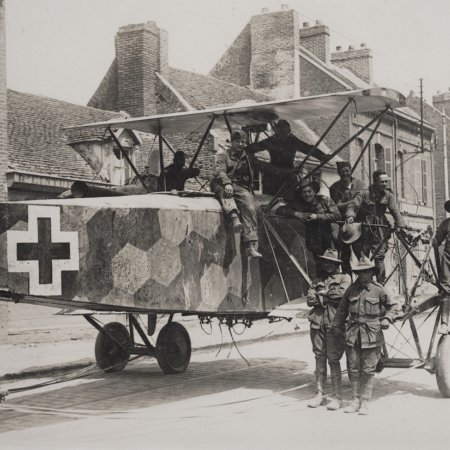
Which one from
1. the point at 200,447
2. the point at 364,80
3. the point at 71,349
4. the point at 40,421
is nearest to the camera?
the point at 200,447

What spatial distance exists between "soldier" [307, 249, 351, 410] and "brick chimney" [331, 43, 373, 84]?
30.4 m

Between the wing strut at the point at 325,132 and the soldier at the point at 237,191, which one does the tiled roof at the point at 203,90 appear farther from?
the soldier at the point at 237,191

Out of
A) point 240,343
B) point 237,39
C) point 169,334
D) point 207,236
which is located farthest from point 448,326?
point 237,39

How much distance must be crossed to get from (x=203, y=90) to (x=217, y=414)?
22414 mm

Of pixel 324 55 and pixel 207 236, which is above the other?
pixel 324 55

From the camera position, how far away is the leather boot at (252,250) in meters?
9.15

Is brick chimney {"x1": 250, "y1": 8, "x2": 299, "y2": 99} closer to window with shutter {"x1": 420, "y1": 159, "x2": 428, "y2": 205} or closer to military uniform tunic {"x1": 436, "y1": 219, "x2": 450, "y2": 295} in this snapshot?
window with shutter {"x1": 420, "y1": 159, "x2": 428, "y2": 205}

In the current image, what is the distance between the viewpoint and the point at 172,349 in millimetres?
11828

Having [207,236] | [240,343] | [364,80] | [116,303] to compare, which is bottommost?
[240,343]

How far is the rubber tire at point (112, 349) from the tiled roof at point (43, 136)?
6.27 metres

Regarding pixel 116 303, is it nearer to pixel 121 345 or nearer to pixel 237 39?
pixel 121 345

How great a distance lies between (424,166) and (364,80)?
225 inches

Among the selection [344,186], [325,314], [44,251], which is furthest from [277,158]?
[44,251]

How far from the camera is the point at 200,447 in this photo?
256 inches
